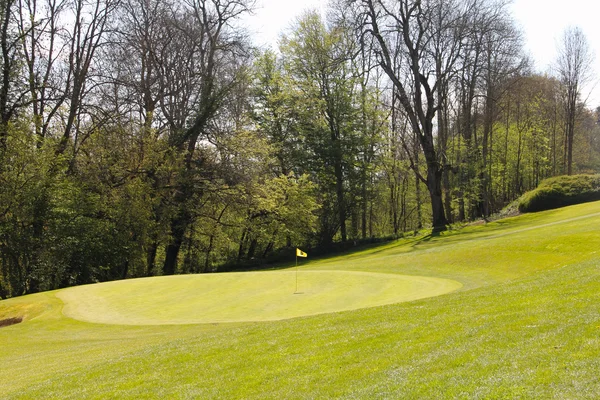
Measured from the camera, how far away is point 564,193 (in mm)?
32344

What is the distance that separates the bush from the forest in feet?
15.9

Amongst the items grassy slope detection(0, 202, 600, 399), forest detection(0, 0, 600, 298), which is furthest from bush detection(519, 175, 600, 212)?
grassy slope detection(0, 202, 600, 399)

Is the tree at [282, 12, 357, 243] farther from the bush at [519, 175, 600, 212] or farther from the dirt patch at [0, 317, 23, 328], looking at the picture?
the dirt patch at [0, 317, 23, 328]

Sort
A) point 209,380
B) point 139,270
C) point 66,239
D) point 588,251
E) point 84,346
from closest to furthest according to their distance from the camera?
point 209,380 → point 84,346 → point 588,251 → point 66,239 → point 139,270

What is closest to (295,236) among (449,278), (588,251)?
(449,278)

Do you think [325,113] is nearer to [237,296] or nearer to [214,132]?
[214,132]

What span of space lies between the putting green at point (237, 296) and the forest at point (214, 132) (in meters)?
9.60

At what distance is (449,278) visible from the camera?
17.0 meters

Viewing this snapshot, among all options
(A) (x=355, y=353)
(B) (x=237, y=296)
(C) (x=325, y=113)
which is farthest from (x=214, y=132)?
(A) (x=355, y=353)

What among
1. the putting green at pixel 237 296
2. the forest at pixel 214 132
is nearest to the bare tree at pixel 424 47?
the forest at pixel 214 132

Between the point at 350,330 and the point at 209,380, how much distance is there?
2.85 m

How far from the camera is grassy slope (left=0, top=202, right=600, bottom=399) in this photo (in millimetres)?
5082

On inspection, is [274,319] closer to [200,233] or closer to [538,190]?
[200,233]

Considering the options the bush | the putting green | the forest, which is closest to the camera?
the putting green
